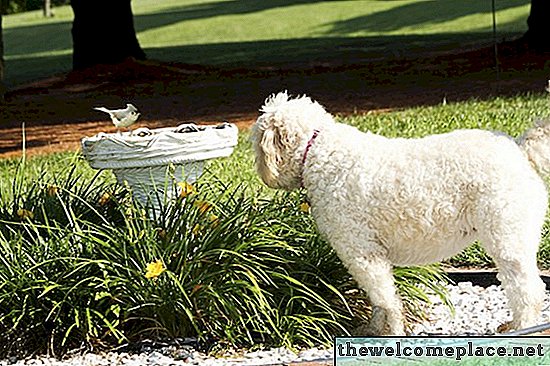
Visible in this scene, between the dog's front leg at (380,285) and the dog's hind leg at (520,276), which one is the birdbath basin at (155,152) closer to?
the dog's front leg at (380,285)

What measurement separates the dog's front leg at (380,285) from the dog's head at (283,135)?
45 centimetres

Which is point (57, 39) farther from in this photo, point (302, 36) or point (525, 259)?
point (525, 259)

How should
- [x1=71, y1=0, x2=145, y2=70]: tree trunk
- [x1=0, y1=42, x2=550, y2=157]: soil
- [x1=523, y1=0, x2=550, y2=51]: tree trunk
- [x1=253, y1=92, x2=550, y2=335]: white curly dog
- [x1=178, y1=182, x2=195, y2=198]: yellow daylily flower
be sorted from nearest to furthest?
[x1=253, y1=92, x2=550, y2=335]: white curly dog
[x1=178, y1=182, x2=195, y2=198]: yellow daylily flower
[x1=0, y1=42, x2=550, y2=157]: soil
[x1=523, y1=0, x2=550, y2=51]: tree trunk
[x1=71, y1=0, x2=145, y2=70]: tree trunk

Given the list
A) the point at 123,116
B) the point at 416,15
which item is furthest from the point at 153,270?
the point at 416,15

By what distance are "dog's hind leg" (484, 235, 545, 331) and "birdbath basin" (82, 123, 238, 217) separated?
1327 millimetres

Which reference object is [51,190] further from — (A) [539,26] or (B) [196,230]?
(A) [539,26]

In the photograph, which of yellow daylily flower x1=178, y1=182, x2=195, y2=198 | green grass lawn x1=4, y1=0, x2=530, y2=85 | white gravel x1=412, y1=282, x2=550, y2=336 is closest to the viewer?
yellow daylily flower x1=178, y1=182, x2=195, y2=198

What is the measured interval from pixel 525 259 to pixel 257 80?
513 inches

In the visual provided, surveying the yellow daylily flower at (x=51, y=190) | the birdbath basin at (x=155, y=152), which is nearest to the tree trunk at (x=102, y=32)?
the yellow daylily flower at (x=51, y=190)

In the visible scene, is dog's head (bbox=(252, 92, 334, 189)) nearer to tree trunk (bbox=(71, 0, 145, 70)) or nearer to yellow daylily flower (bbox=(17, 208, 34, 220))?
yellow daylily flower (bbox=(17, 208, 34, 220))

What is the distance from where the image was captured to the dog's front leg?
4934 mm

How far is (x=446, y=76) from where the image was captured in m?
16.0

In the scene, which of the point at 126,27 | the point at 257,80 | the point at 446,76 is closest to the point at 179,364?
the point at 446,76

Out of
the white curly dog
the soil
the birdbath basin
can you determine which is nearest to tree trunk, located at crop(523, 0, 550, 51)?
the soil
